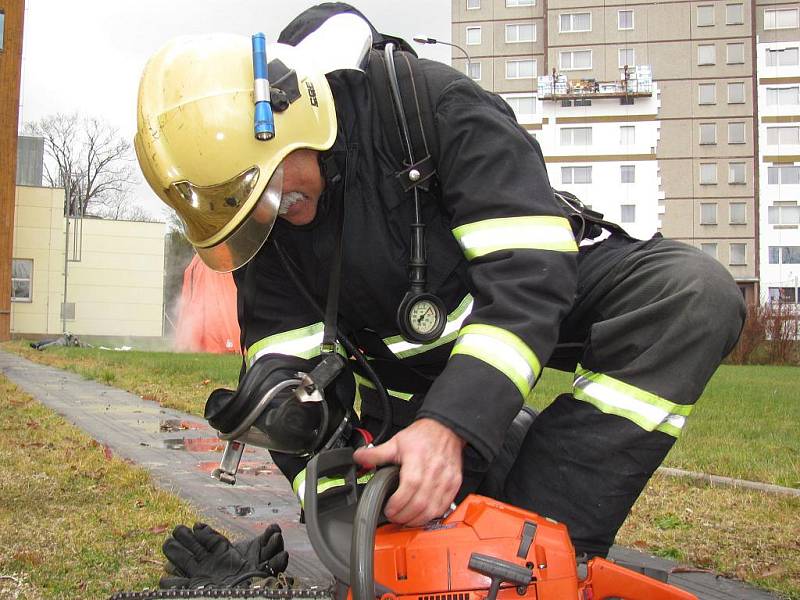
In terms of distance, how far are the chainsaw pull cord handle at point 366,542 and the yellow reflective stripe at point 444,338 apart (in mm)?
684

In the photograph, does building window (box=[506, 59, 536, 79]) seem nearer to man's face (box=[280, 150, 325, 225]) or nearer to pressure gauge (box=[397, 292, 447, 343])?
man's face (box=[280, 150, 325, 225])

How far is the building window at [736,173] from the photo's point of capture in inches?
1844

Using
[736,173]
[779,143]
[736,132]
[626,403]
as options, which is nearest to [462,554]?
[626,403]

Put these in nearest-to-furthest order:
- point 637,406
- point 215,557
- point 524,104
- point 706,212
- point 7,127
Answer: point 637,406, point 215,557, point 7,127, point 706,212, point 524,104

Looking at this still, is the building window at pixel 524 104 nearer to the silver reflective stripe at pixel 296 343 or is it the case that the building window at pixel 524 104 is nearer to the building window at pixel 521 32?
the building window at pixel 521 32

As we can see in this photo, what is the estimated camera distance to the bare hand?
4.86 feet

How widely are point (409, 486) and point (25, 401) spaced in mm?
7313

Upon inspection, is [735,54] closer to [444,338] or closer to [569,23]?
[569,23]

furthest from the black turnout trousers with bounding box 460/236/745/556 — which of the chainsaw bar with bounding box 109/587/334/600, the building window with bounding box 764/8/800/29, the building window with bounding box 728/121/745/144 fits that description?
the building window with bounding box 764/8/800/29

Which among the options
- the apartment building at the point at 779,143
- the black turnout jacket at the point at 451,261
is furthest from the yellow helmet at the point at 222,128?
the apartment building at the point at 779,143

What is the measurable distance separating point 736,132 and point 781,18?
8086 millimetres

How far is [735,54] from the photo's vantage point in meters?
48.1

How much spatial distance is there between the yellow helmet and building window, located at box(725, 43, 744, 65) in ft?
172

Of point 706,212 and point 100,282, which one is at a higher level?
point 706,212
